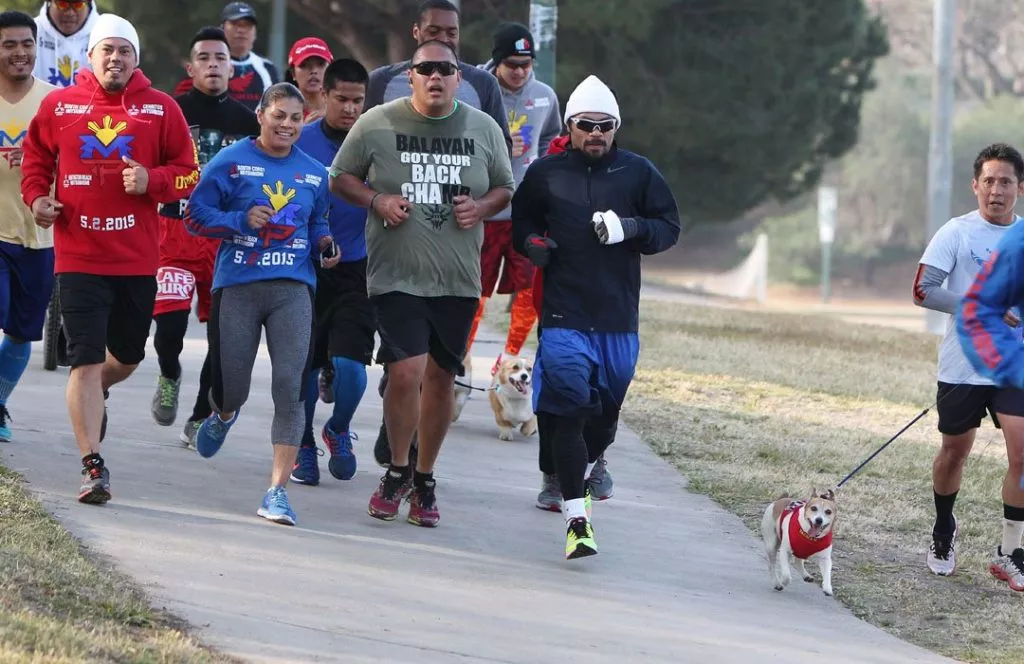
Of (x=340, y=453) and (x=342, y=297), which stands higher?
(x=342, y=297)

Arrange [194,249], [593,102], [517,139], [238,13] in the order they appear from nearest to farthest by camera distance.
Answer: [593,102] → [194,249] → [517,139] → [238,13]

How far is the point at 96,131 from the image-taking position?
7.45 m

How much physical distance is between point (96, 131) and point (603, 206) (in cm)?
217

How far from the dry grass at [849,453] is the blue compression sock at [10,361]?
10.8ft

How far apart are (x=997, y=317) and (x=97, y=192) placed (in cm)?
395

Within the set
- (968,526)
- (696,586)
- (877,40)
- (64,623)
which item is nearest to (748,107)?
(877,40)

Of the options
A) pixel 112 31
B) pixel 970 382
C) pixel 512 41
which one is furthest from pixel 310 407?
pixel 970 382

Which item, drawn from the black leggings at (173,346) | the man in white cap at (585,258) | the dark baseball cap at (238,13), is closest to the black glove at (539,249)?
the man in white cap at (585,258)

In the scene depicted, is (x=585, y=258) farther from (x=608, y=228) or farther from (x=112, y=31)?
(x=112, y=31)

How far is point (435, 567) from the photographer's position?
279 inches

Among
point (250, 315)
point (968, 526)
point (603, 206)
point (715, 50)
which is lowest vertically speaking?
point (968, 526)

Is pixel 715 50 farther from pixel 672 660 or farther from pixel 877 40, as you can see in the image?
pixel 672 660

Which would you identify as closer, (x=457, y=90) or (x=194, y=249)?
(x=457, y=90)

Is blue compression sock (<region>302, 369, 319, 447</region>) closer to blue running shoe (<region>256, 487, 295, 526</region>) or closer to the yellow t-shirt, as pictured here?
blue running shoe (<region>256, 487, 295, 526</region>)
